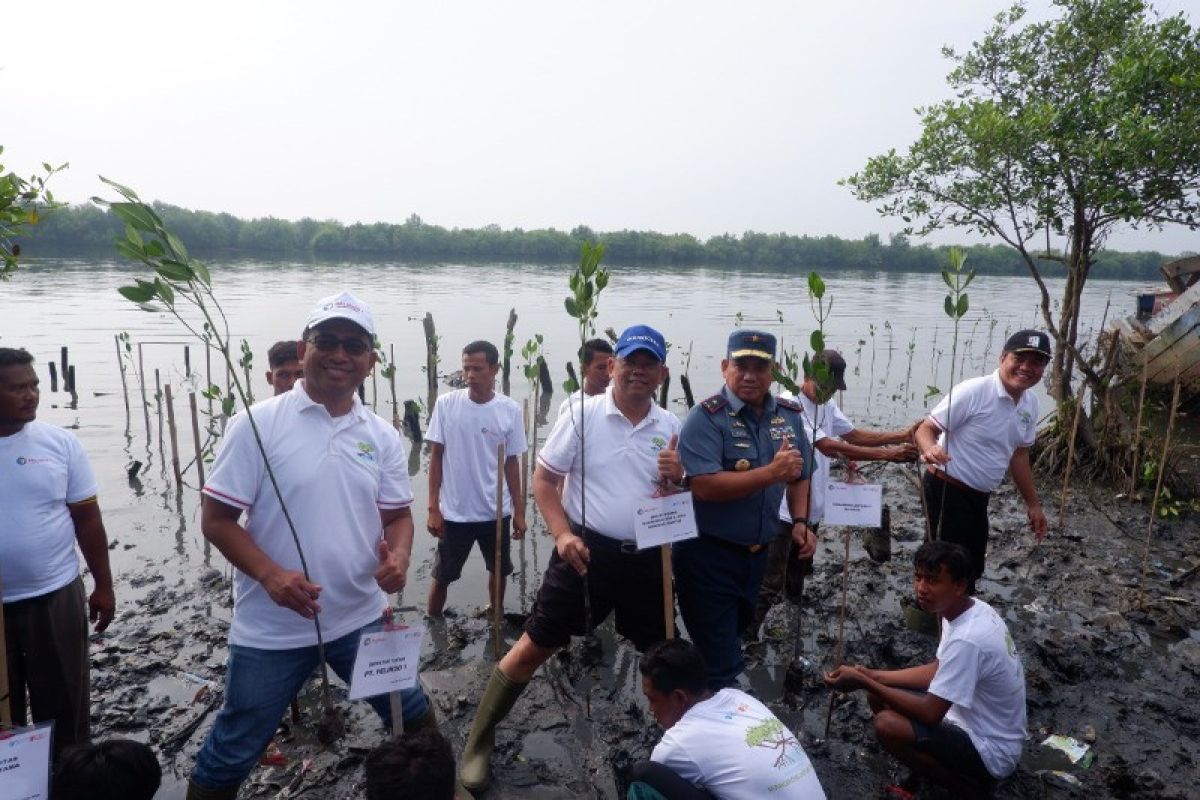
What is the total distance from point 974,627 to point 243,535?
3.20 meters

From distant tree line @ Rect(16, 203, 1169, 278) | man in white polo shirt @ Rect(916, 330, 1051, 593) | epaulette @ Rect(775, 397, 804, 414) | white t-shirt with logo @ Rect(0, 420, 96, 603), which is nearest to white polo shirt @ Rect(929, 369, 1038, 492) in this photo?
man in white polo shirt @ Rect(916, 330, 1051, 593)

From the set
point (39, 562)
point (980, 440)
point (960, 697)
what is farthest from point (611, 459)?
point (980, 440)

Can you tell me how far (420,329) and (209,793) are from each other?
26061 millimetres

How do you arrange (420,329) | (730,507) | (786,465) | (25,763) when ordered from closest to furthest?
(25,763) < (786,465) < (730,507) < (420,329)

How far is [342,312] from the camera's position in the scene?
267 centimetres

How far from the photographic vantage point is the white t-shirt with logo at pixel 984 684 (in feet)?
10.5

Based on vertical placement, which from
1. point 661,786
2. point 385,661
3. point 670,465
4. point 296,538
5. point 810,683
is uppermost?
point 670,465

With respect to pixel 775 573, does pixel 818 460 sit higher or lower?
higher

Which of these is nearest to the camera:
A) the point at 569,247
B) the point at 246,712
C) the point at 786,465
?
the point at 246,712

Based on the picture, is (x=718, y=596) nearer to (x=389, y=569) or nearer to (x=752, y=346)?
(x=752, y=346)

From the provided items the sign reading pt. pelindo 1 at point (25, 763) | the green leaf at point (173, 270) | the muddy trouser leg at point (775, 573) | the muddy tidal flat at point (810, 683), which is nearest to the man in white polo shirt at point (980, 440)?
the muddy tidal flat at point (810, 683)

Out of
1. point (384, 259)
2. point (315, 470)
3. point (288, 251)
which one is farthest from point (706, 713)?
point (288, 251)

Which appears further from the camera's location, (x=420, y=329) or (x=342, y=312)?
(x=420, y=329)

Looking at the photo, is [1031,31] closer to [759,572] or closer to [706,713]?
[759,572]
